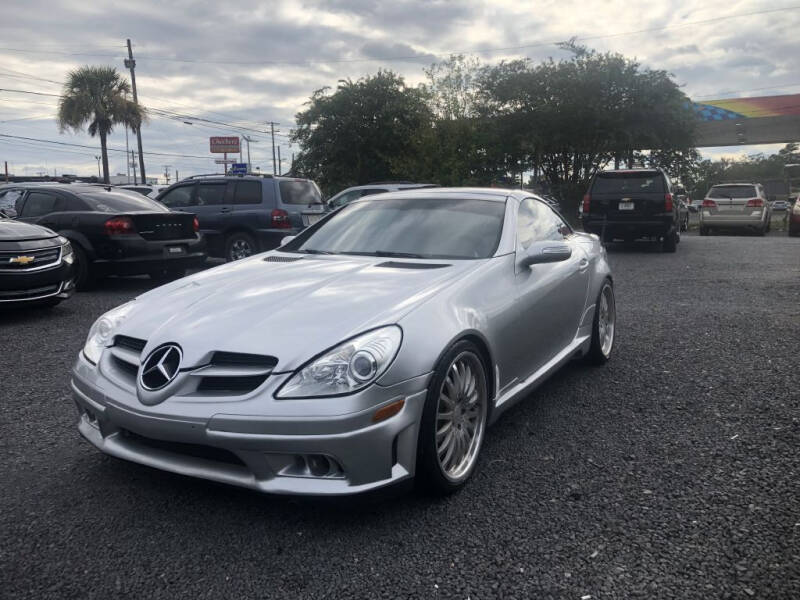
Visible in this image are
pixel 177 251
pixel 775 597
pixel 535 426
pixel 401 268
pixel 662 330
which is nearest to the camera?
pixel 775 597

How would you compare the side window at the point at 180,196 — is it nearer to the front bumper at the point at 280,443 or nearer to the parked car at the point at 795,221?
the front bumper at the point at 280,443

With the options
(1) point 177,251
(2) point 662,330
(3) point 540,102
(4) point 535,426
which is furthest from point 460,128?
(4) point 535,426

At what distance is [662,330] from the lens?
21.9 ft

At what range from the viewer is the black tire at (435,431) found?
2.86m

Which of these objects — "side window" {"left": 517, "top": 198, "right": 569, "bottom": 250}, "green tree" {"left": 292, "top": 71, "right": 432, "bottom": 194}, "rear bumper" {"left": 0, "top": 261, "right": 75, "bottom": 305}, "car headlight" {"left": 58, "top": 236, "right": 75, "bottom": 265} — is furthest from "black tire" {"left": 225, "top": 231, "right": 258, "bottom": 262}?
"green tree" {"left": 292, "top": 71, "right": 432, "bottom": 194}

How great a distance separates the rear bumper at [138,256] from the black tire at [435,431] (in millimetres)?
7079

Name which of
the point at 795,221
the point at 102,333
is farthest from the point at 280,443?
the point at 795,221

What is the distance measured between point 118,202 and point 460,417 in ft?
26.0

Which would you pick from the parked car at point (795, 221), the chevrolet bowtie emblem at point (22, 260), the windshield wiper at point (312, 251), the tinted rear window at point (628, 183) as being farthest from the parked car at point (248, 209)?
the parked car at point (795, 221)

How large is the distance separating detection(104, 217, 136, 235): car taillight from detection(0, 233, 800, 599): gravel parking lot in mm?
4604

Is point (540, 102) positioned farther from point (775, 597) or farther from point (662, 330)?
point (775, 597)

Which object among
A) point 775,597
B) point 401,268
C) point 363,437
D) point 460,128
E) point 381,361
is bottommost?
point 775,597

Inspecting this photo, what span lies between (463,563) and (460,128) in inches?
1133

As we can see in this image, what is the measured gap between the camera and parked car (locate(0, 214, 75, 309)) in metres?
7.08
